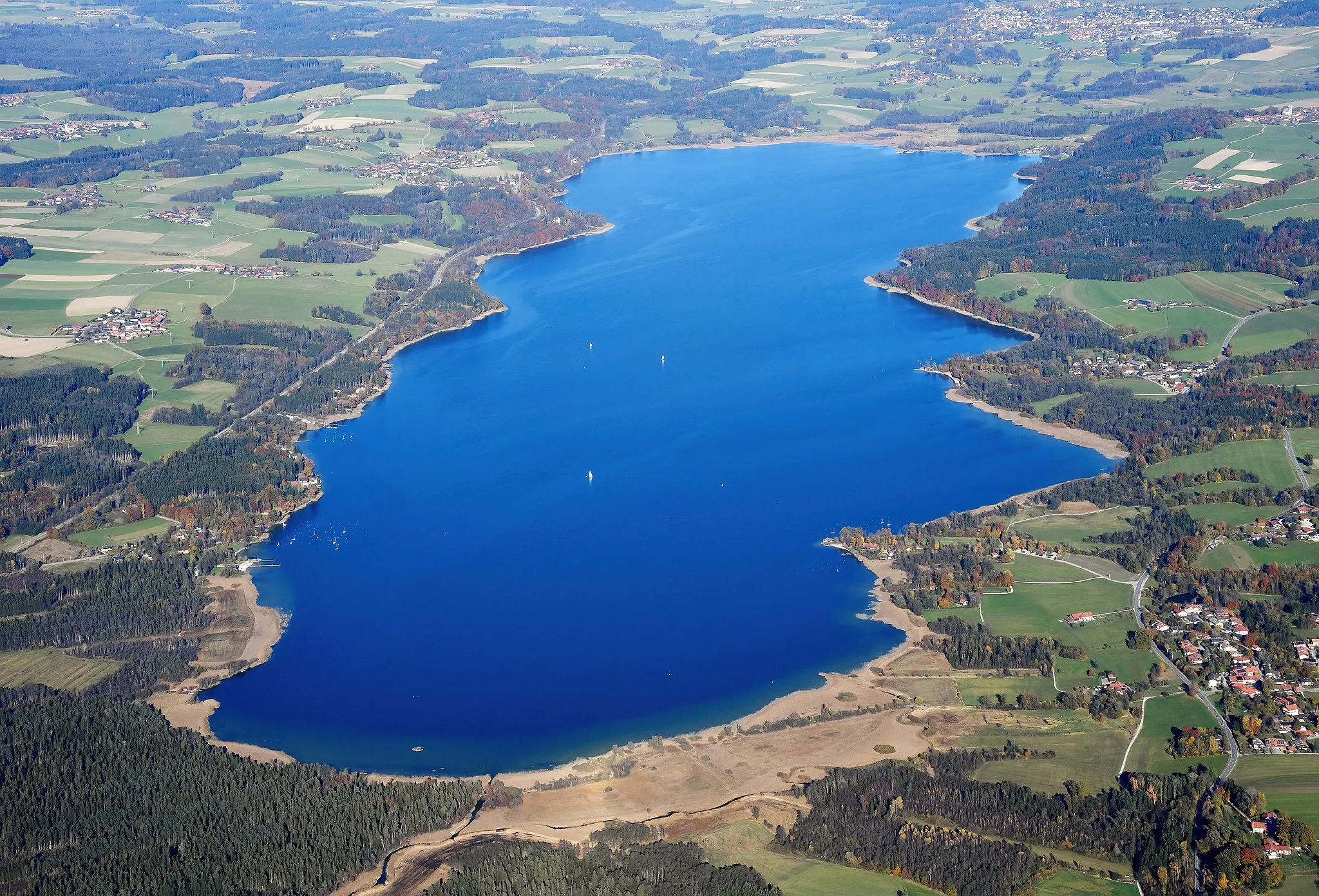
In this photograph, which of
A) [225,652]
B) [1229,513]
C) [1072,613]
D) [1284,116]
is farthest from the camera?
[1284,116]

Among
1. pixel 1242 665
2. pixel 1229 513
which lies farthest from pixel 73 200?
pixel 1242 665

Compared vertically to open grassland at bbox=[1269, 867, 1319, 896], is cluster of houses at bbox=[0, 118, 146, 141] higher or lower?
higher

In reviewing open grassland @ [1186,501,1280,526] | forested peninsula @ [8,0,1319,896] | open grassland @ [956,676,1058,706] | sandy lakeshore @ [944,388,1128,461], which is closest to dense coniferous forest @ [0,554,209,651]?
forested peninsula @ [8,0,1319,896]

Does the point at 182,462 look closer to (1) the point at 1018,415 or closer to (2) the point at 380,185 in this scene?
(1) the point at 1018,415

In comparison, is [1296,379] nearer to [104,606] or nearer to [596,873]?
[596,873]

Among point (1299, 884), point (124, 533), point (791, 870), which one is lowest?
point (791, 870)

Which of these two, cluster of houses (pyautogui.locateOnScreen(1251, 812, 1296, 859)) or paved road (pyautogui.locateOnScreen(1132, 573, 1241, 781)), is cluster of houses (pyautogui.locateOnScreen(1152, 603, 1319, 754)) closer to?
paved road (pyautogui.locateOnScreen(1132, 573, 1241, 781))
